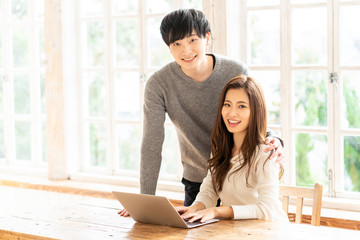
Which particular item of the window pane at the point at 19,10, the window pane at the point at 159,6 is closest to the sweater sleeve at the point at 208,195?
the window pane at the point at 159,6

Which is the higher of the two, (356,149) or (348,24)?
(348,24)

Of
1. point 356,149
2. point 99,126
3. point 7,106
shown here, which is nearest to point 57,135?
point 99,126

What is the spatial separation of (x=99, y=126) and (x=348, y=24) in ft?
6.70

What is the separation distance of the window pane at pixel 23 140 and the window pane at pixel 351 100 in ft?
8.65

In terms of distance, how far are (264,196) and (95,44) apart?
2.54 metres

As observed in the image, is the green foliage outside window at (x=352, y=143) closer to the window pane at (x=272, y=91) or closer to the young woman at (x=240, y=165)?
the window pane at (x=272, y=91)

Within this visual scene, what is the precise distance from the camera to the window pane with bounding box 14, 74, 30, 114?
16.3 feet

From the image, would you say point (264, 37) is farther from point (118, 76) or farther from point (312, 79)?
point (118, 76)

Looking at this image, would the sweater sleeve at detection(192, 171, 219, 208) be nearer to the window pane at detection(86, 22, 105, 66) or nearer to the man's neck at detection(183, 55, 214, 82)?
the man's neck at detection(183, 55, 214, 82)

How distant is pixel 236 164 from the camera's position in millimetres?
2545

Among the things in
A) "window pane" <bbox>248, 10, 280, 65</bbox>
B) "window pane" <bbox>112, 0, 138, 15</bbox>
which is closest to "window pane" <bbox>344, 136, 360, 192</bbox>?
"window pane" <bbox>248, 10, 280, 65</bbox>

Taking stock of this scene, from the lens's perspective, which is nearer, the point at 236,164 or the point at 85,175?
the point at 236,164

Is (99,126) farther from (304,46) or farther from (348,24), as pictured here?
(348,24)

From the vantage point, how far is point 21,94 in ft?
16.4
